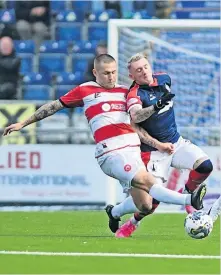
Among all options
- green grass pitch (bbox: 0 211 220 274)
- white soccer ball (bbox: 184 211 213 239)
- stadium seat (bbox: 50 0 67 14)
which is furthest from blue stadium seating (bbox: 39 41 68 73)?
white soccer ball (bbox: 184 211 213 239)

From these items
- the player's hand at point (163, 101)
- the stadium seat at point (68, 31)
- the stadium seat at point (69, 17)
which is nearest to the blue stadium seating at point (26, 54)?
the stadium seat at point (68, 31)

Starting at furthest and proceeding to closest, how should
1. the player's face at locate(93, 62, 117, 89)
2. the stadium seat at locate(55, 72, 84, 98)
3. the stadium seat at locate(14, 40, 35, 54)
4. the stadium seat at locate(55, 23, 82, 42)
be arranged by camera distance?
the stadium seat at locate(55, 23, 82, 42)
the stadium seat at locate(14, 40, 35, 54)
the stadium seat at locate(55, 72, 84, 98)
the player's face at locate(93, 62, 117, 89)

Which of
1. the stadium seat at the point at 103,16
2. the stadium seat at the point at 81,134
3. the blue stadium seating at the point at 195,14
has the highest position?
the stadium seat at the point at 103,16

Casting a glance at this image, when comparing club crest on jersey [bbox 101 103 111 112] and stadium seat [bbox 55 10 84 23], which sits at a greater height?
club crest on jersey [bbox 101 103 111 112]

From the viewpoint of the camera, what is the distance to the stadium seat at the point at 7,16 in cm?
1877

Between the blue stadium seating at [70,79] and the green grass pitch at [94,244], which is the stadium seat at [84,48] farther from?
the green grass pitch at [94,244]

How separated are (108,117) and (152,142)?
525 mm

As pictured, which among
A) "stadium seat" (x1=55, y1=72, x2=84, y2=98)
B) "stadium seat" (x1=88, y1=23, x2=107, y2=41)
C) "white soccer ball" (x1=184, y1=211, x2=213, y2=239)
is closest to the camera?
"white soccer ball" (x1=184, y1=211, x2=213, y2=239)

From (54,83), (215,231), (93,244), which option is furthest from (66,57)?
(93,244)

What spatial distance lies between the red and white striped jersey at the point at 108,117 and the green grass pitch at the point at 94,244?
0.93 metres

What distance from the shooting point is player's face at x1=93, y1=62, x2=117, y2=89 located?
959 centimetres

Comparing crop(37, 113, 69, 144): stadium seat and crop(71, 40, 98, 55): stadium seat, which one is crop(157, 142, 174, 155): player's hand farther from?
crop(71, 40, 98, 55): stadium seat

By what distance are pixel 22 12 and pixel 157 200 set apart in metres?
9.81

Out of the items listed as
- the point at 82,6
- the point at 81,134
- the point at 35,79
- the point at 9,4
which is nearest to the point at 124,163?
the point at 81,134
